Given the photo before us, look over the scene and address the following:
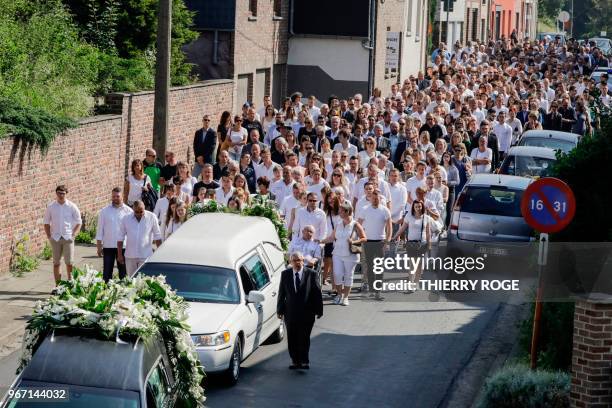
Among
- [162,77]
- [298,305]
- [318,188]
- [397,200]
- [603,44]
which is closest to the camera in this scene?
[298,305]

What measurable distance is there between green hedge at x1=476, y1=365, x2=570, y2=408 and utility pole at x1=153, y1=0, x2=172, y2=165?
11.0m

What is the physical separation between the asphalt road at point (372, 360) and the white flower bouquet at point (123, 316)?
8.89 feet

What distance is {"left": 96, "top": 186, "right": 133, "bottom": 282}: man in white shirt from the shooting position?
18.8m

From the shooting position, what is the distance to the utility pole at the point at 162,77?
22406mm

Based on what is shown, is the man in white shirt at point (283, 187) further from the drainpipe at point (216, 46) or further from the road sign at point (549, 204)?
the drainpipe at point (216, 46)

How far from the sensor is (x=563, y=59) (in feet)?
196

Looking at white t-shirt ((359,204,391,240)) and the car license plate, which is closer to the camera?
white t-shirt ((359,204,391,240))

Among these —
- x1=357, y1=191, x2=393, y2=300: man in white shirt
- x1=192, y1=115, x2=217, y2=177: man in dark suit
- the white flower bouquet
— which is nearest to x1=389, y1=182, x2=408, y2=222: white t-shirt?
x1=357, y1=191, x2=393, y2=300: man in white shirt

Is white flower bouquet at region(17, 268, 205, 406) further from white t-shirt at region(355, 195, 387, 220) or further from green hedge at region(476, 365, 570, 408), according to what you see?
white t-shirt at region(355, 195, 387, 220)

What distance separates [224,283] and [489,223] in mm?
7275

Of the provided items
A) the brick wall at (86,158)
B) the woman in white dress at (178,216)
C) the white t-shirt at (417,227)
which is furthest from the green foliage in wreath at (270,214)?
the brick wall at (86,158)

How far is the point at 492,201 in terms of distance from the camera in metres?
21.9

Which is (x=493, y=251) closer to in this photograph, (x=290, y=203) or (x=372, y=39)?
(x=290, y=203)

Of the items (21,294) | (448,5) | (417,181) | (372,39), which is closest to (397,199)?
(417,181)
